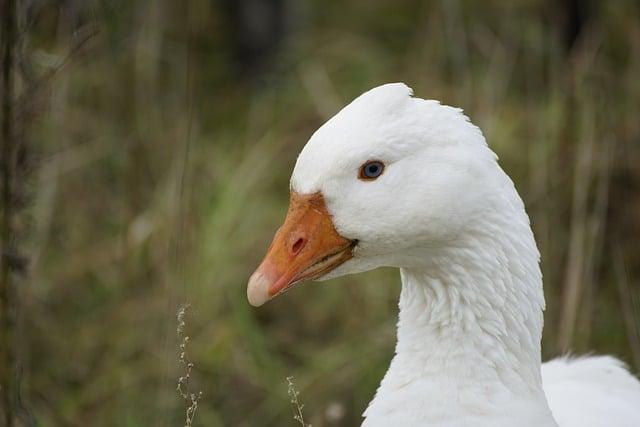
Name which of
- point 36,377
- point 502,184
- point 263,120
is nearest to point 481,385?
point 502,184

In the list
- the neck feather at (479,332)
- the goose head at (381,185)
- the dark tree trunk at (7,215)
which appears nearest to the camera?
the goose head at (381,185)

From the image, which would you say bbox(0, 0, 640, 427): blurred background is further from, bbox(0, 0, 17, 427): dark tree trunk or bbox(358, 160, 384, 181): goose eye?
bbox(358, 160, 384, 181): goose eye

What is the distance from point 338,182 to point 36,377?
2.70 m

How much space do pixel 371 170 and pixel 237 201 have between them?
299 centimetres

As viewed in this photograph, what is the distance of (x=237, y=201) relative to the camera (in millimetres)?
5523

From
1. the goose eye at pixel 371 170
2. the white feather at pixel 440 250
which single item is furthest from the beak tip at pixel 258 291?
the goose eye at pixel 371 170

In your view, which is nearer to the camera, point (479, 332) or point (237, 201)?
point (479, 332)

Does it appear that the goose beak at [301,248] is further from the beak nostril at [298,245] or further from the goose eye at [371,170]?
the goose eye at [371,170]

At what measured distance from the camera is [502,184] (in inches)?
106

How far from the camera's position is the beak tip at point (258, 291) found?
→ 259 cm

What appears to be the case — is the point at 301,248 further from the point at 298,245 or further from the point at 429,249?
the point at 429,249

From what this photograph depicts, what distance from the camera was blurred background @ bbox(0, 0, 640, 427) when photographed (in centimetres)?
441

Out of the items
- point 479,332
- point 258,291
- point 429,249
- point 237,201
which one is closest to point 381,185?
point 429,249

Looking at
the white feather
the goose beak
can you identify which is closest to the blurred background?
the goose beak
